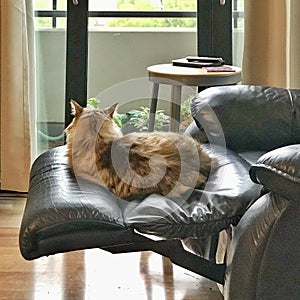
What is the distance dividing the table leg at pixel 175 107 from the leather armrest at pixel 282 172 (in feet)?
4.89

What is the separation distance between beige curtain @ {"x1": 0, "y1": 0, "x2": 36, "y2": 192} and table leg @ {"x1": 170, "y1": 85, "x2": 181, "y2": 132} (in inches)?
33.6

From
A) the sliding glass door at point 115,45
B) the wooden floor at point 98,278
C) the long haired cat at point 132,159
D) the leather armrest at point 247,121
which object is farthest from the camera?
the sliding glass door at point 115,45

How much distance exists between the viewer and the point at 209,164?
2.12 metres

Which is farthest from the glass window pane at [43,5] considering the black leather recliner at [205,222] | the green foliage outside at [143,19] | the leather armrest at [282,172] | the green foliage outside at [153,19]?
the leather armrest at [282,172]

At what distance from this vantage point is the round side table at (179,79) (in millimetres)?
2973

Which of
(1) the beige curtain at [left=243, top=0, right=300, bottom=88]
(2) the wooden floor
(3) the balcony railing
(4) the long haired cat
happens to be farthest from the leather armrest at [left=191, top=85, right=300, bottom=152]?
(3) the balcony railing

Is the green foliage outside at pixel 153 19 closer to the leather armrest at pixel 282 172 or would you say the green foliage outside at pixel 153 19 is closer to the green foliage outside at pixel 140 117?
the green foliage outside at pixel 140 117

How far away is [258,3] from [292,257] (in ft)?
6.60

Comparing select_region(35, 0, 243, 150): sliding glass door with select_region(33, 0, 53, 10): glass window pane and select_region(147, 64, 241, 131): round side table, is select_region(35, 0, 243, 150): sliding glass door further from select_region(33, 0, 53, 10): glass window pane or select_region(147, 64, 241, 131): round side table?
select_region(147, 64, 241, 131): round side table

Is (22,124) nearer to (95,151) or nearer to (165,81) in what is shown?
(165,81)

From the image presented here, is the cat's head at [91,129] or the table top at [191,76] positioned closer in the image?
the cat's head at [91,129]

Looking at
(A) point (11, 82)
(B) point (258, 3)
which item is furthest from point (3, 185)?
(B) point (258, 3)

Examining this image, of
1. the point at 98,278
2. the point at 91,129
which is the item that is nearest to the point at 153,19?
the point at 91,129

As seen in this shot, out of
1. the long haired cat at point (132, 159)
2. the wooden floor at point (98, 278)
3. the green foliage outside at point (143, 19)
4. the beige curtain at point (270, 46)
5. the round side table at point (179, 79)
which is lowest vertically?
the wooden floor at point (98, 278)
